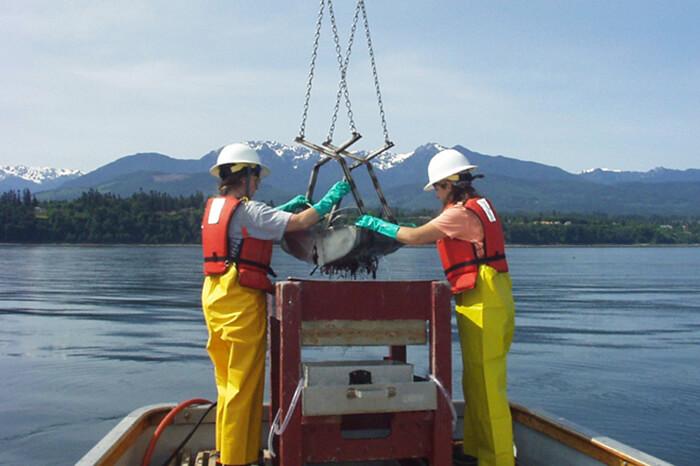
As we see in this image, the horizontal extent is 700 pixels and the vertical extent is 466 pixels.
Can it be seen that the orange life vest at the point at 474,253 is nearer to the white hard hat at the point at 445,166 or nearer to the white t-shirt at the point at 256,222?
the white hard hat at the point at 445,166

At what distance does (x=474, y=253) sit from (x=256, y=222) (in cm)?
153

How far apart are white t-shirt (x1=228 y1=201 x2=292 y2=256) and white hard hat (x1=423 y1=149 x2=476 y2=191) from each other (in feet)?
3.72

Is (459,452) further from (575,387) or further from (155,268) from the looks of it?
(155,268)

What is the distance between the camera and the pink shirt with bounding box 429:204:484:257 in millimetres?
5469

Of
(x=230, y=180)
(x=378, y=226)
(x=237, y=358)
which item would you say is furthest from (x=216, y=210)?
(x=378, y=226)

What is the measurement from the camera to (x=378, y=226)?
18.3 feet

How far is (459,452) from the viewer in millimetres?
6117

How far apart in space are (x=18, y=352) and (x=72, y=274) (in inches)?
1702

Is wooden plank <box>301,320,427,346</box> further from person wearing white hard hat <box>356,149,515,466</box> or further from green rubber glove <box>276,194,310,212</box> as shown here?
green rubber glove <box>276,194,310,212</box>

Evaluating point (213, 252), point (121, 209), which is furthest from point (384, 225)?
point (121, 209)

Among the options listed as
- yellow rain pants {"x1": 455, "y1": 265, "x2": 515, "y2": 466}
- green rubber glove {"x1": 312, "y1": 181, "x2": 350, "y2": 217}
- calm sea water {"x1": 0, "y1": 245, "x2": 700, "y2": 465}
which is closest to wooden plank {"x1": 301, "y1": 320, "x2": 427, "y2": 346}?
yellow rain pants {"x1": 455, "y1": 265, "x2": 515, "y2": 466}

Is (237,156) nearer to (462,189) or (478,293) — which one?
(462,189)

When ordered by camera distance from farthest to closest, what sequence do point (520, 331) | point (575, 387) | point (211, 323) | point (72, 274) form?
1. point (72, 274)
2. point (520, 331)
3. point (575, 387)
4. point (211, 323)

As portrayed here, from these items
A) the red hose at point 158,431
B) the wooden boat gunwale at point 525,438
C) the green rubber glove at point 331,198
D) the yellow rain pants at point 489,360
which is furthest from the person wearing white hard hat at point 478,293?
the red hose at point 158,431
